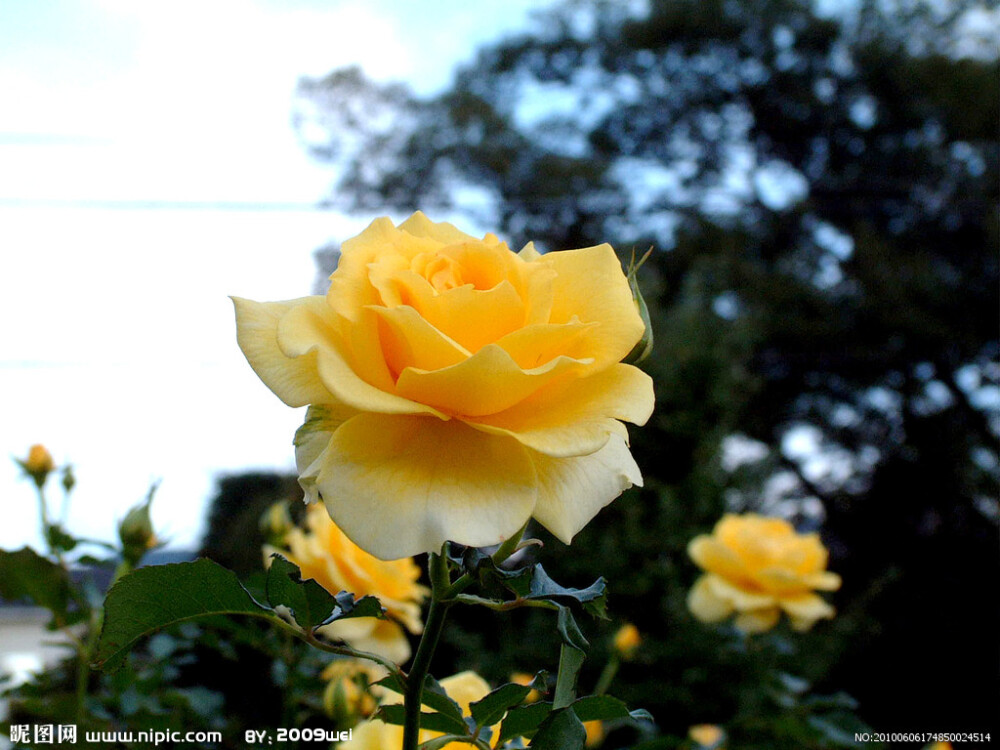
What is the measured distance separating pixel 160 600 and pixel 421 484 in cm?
12

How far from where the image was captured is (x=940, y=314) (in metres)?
6.77

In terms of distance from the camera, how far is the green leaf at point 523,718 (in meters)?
0.35

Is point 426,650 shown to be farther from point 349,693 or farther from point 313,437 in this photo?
point 349,693

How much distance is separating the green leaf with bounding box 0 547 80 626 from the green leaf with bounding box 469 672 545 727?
41 cm

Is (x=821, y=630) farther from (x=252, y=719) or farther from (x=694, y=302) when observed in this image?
(x=252, y=719)

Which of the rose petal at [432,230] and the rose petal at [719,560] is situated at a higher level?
the rose petal at [432,230]

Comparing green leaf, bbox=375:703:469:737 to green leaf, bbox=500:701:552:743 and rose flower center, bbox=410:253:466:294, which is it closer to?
green leaf, bbox=500:701:552:743

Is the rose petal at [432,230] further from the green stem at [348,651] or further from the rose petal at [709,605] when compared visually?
the rose petal at [709,605]

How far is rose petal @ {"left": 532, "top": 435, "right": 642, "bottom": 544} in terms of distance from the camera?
1.03 ft

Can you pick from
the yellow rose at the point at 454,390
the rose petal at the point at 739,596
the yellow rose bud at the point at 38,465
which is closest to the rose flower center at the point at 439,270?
the yellow rose at the point at 454,390

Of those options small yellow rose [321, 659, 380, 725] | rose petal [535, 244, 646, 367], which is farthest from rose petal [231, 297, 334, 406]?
small yellow rose [321, 659, 380, 725]

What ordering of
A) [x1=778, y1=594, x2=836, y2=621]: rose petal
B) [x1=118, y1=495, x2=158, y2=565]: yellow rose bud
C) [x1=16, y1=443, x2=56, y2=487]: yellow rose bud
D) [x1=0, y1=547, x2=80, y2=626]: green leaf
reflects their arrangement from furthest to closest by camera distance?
1. [x1=778, y1=594, x2=836, y2=621]: rose petal
2. [x1=16, y1=443, x2=56, y2=487]: yellow rose bud
3. [x1=118, y1=495, x2=158, y2=565]: yellow rose bud
4. [x1=0, y1=547, x2=80, y2=626]: green leaf

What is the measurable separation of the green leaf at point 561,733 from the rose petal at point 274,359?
0.51 feet

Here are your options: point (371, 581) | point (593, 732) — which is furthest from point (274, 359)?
point (593, 732)
